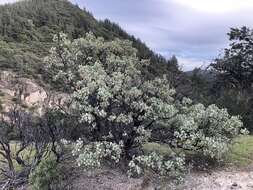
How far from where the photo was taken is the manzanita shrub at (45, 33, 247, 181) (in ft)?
38.7

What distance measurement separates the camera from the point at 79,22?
84812 mm

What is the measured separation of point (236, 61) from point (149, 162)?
23283 millimetres

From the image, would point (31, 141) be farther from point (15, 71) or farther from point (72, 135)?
point (15, 71)

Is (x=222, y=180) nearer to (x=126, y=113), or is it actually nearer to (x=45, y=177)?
(x=126, y=113)

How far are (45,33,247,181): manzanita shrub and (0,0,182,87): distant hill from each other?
37.6 m

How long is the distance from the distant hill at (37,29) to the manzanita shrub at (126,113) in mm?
37639

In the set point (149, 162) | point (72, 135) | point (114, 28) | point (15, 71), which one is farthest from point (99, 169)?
point (114, 28)

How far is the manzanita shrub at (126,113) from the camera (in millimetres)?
11789

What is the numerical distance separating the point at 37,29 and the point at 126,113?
68010 mm

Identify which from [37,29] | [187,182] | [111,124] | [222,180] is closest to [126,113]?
[111,124]

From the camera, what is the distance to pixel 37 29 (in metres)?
78.1

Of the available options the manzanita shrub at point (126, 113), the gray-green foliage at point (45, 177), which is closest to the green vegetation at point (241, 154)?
the manzanita shrub at point (126, 113)

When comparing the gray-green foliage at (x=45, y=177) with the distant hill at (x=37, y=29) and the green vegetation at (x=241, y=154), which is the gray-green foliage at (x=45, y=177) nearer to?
the green vegetation at (x=241, y=154)

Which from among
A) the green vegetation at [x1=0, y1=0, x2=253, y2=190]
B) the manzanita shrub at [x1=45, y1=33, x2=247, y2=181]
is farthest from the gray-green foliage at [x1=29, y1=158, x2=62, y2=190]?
the manzanita shrub at [x1=45, y1=33, x2=247, y2=181]
